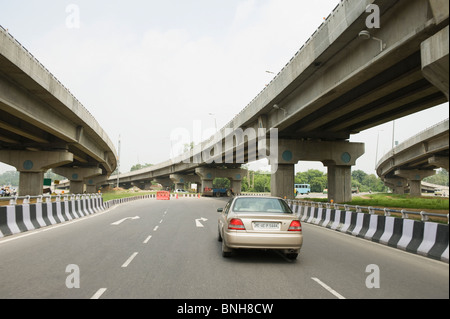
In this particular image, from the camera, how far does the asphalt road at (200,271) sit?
491cm

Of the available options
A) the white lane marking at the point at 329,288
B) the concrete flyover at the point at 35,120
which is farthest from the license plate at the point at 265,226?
the concrete flyover at the point at 35,120

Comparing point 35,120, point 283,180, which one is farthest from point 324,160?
point 35,120

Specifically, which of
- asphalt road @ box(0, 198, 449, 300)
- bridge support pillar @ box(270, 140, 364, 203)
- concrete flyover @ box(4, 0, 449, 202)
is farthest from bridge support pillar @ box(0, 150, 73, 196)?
asphalt road @ box(0, 198, 449, 300)

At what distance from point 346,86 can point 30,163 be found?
30.1m

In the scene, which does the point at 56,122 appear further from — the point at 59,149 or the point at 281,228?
the point at 281,228

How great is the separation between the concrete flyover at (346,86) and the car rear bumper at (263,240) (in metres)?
3.95

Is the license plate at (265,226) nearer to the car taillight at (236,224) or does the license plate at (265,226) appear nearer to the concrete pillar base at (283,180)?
the car taillight at (236,224)

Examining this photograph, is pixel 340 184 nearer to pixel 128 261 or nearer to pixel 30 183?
pixel 128 261

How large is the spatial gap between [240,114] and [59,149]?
57.4 feet

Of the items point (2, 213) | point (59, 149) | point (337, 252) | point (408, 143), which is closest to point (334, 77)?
point (337, 252)

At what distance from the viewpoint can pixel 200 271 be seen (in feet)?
21.1

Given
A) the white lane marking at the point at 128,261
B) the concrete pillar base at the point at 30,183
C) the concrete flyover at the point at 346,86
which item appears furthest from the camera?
the concrete pillar base at the point at 30,183
